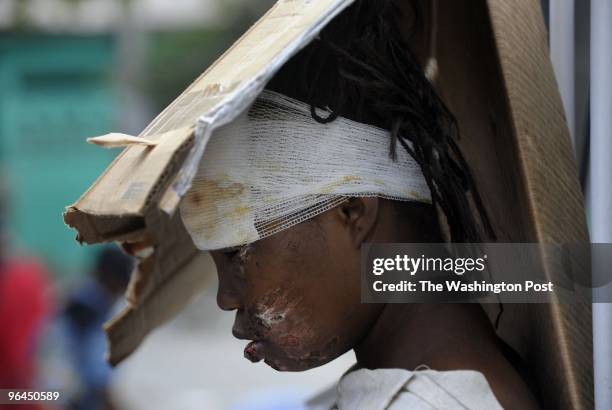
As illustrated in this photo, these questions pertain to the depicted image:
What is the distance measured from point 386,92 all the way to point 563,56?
0.49 meters

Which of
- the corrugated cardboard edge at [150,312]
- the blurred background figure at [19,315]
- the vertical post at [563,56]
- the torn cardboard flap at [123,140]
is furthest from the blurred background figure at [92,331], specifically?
the torn cardboard flap at [123,140]

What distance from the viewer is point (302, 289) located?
1782 mm

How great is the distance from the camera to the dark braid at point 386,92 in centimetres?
179

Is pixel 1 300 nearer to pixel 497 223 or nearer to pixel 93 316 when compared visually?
pixel 93 316

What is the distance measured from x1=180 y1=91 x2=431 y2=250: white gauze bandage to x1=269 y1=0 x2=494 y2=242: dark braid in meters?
0.04

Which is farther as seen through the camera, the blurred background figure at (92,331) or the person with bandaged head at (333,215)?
the blurred background figure at (92,331)

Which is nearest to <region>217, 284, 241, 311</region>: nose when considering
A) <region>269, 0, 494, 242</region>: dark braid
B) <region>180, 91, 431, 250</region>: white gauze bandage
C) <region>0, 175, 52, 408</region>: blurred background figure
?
<region>180, 91, 431, 250</region>: white gauze bandage

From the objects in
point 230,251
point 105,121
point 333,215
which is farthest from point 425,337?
point 105,121

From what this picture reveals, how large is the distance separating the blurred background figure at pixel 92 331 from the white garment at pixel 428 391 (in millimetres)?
4076

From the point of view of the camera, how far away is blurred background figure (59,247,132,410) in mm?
5609

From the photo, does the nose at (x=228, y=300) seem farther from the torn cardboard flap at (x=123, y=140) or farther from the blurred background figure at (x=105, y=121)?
the blurred background figure at (x=105, y=121)

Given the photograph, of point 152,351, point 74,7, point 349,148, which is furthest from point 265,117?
point 74,7

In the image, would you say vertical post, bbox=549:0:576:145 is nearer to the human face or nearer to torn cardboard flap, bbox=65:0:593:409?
torn cardboard flap, bbox=65:0:593:409

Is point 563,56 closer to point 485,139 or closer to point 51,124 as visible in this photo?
point 485,139
